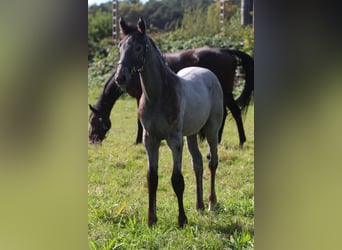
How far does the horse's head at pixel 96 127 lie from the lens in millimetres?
2357

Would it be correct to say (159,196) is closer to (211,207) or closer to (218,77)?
(211,207)

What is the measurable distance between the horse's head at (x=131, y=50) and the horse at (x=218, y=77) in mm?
160

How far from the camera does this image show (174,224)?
231 cm

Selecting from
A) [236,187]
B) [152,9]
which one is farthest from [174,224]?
[152,9]

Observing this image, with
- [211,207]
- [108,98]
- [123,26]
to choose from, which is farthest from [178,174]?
[123,26]

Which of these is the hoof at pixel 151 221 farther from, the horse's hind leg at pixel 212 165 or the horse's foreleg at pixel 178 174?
the horse's hind leg at pixel 212 165

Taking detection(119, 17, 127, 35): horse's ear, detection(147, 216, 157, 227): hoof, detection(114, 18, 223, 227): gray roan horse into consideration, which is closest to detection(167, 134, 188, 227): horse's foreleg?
detection(114, 18, 223, 227): gray roan horse

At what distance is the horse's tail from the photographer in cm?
236

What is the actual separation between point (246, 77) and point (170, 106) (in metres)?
0.42

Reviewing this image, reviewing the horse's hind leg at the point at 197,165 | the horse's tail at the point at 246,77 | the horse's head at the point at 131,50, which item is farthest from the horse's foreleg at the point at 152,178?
the horse's tail at the point at 246,77
